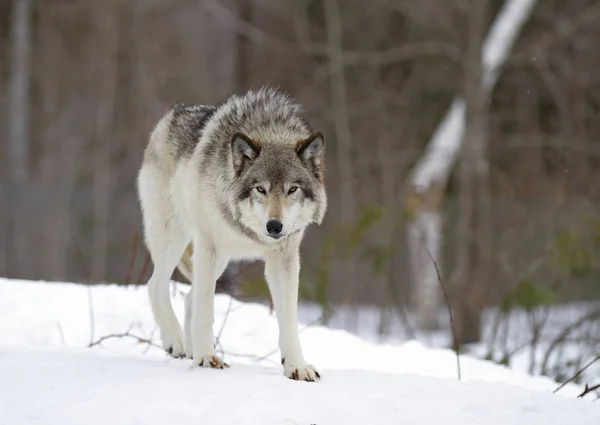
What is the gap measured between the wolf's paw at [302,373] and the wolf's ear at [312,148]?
1.12 m

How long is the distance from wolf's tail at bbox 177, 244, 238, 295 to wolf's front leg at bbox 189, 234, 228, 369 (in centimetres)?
91

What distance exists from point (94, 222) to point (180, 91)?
3.35 m

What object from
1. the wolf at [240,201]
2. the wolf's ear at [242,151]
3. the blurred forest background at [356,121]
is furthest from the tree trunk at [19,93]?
the wolf's ear at [242,151]

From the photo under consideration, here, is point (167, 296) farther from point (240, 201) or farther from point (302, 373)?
point (302, 373)

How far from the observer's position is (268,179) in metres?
4.08

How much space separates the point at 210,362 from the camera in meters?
4.10

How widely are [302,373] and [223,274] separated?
6.03 ft

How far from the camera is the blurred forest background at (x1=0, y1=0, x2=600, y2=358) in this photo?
11.3 metres

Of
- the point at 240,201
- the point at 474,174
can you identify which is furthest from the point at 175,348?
the point at 474,174

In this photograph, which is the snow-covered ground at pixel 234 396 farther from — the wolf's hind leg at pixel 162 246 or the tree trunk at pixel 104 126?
the tree trunk at pixel 104 126

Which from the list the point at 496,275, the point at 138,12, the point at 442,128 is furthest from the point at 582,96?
the point at 138,12

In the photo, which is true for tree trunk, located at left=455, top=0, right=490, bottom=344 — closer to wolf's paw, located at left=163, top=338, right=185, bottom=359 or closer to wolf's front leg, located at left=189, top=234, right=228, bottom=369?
wolf's paw, located at left=163, top=338, right=185, bottom=359

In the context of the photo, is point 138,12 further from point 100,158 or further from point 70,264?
point 70,264

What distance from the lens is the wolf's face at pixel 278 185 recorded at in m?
3.99
